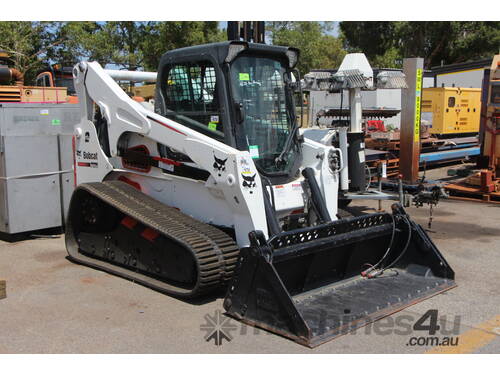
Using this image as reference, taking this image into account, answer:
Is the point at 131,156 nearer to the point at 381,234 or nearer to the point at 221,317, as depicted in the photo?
the point at 221,317

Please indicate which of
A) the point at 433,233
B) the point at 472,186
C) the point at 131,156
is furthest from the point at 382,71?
A: the point at 131,156

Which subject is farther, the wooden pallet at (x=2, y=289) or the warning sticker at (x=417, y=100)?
the warning sticker at (x=417, y=100)

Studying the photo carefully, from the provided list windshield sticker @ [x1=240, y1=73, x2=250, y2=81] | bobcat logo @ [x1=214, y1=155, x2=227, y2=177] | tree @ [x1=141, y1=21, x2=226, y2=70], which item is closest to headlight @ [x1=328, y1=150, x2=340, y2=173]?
windshield sticker @ [x1=240, y1=73, x2=250, y2=81]

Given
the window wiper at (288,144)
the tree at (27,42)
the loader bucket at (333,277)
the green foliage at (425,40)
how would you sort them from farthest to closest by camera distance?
the green foliage at (425,40) → the tree at (27,42) → the window wiper at (288,144) → the loader bucket at (333,277)

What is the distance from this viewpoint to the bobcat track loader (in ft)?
16.4

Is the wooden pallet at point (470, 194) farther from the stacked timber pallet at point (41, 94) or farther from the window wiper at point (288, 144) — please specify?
the stacked timber pallet at point (41, 94)

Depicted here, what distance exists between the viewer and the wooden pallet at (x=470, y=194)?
1081 centimetres

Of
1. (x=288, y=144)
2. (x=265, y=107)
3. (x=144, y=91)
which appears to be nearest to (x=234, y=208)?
(x=288, y=144)

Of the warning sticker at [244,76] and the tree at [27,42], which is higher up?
the tree at [27,42]

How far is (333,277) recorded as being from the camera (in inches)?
224

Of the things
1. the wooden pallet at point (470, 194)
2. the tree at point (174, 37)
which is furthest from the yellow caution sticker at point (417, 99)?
the tree at point (174, 37)

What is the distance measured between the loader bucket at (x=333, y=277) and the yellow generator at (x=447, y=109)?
43.1 feet

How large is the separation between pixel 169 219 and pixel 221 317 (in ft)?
4.05

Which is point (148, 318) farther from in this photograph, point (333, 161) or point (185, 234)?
point (333, 161)
